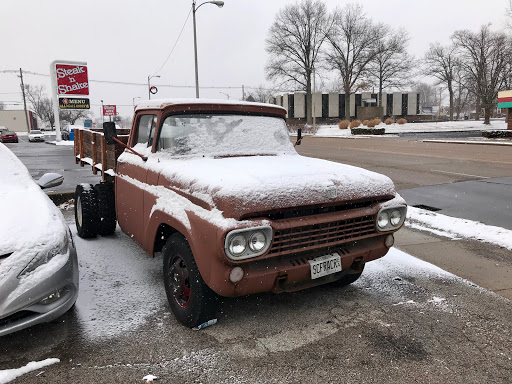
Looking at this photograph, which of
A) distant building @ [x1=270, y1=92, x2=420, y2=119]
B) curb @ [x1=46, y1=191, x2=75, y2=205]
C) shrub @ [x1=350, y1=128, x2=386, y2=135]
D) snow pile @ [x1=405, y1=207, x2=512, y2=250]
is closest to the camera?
snow pile @ [x1=405, y1=207, x2=512, y2=250]

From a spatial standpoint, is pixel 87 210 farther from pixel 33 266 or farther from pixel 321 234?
pixel 321 234

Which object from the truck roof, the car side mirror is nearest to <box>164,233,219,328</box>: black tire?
the truck roof

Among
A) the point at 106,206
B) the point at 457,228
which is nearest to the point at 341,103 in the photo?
the point at 457,228

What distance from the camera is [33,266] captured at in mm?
2842

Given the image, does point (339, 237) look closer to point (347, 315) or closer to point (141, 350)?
point (347, 315)

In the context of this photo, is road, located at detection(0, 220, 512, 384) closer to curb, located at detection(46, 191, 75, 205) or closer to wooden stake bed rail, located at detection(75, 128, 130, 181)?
wooden stake bed rail, located at detection(75, 128, 130, 181)

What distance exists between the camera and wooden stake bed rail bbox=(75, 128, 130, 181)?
5.32 metres

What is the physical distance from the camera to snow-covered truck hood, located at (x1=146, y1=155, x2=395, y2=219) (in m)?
2.79

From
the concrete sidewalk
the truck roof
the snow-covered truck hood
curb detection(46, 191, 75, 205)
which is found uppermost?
the truck roof

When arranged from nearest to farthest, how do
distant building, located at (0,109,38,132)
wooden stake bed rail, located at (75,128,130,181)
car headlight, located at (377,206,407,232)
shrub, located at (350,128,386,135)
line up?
car headlight, located at (377,206,407,232) → wooden stake bed rail, located at (75,128,130,181) → shrub, located at (350,128,386,135) → distant building, located at (0,109,38,132)

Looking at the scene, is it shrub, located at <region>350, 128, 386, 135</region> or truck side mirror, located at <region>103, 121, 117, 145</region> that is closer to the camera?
truck side mirror, located at <region>103, 121, 117, 145</region>

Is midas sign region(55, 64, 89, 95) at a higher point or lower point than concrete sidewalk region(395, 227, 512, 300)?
higher

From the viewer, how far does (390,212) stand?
11.5ft

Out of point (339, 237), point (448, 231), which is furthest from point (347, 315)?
point (448, 231)
